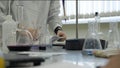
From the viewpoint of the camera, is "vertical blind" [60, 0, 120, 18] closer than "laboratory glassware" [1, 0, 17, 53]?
No

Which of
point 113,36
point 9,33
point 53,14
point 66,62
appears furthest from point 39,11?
point 66,62

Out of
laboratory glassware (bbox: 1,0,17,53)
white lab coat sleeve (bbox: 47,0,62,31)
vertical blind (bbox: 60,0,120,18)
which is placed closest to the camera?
laboratory glassware (bbox: 1,0,17,53)

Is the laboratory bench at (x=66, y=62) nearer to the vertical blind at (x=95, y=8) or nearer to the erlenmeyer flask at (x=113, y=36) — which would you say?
the erlenmeyer flask at (x=113, y=36)

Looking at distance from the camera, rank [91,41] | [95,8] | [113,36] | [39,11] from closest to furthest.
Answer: [91,41] < [113,36] < [39,11] < [95,8]

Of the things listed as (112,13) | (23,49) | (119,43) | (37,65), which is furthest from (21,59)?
(112,13)

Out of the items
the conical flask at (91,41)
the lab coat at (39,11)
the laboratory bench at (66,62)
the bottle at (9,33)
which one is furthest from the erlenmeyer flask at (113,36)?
the lab coat at (39,11)

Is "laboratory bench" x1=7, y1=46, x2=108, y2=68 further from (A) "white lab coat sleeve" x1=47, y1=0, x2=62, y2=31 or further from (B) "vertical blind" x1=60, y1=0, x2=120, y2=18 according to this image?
(B) "vertical blind" x1=60, y1=0, x2=120, y2=18

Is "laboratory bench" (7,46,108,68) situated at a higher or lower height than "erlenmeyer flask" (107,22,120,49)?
lower

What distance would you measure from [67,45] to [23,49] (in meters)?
0.40

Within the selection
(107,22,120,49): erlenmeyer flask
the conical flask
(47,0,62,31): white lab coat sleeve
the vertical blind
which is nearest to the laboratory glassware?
the conical flask

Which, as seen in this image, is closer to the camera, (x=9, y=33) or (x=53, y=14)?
(x=9, y=33)

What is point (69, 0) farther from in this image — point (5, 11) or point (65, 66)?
point (65, 66)

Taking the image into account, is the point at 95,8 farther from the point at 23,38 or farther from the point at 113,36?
the point at 23,38

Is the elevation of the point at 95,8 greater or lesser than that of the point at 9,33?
greater
